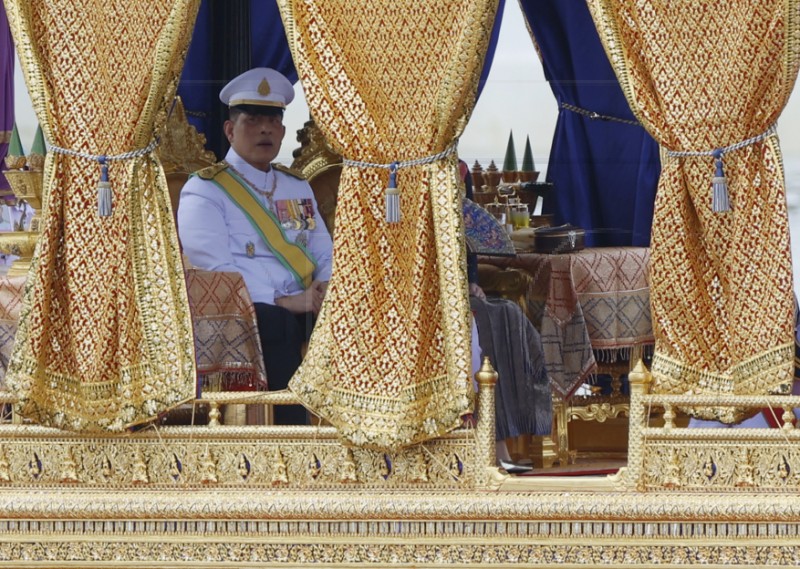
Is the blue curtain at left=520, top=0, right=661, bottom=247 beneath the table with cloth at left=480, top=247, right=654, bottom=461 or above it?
above

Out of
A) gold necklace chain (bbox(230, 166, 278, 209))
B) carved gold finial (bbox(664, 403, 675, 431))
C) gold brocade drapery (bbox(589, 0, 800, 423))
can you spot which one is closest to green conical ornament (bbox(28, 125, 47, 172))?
gold necklace chain (bbox(230, 166, 278, 209))

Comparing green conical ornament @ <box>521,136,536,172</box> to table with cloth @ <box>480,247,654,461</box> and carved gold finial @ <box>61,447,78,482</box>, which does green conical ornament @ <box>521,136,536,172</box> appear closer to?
table with cloth @ <box>480,247,654,461</box>

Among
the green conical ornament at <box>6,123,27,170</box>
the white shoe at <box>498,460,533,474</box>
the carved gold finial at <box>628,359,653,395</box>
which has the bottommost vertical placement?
the white shoe at <box>498,460,533,474</box>

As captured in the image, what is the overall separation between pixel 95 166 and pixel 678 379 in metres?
2.25

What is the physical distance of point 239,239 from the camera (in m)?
6.94

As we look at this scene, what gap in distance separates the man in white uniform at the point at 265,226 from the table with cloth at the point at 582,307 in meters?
1.02

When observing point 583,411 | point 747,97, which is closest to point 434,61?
point 747,97

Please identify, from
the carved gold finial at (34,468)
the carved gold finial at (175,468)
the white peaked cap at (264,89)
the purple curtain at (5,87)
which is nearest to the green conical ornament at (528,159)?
the white peaked cap at (264,89)

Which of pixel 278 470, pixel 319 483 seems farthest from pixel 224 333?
pixel 319 483

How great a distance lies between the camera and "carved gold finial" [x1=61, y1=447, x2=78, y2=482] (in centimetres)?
652

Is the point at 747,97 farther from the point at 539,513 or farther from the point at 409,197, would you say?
the point at 539,513

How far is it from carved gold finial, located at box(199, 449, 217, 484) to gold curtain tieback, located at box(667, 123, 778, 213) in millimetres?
2011

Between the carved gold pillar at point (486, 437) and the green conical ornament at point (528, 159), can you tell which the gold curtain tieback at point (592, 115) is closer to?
the green conical ornament at point (528, 159)

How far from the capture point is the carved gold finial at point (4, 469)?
657 centimetres
